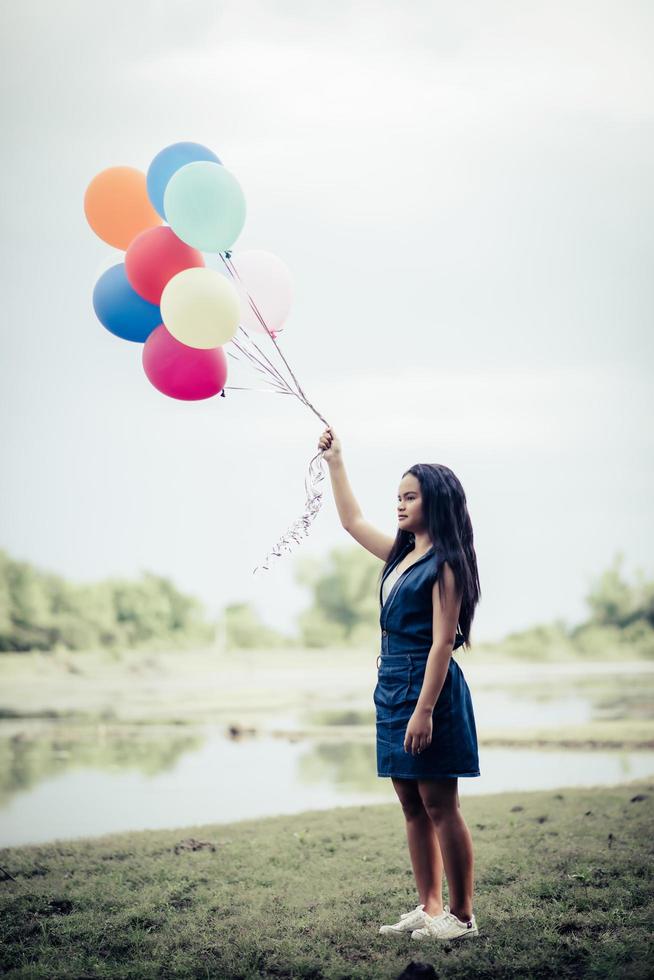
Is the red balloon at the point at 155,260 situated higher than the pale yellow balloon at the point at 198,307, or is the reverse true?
the red balloon at the point at 155,260

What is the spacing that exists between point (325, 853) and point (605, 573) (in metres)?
16.9

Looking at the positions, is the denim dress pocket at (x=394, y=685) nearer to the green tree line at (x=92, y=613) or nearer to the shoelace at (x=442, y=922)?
the shoelace at (x=442, y=922)

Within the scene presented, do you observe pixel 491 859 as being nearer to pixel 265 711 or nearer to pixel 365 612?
pixel 265 711

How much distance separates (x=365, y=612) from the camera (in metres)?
19.6

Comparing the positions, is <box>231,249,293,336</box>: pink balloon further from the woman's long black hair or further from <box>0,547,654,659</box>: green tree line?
<box>0,547,654,659</box>: green tree line

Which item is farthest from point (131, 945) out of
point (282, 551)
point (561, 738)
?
point (561, 738)

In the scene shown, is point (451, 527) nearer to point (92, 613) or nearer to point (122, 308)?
point (122, 308)

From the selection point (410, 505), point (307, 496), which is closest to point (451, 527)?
point (410, 505)

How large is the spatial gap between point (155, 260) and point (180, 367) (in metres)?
0.32

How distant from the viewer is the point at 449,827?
238 centimetres

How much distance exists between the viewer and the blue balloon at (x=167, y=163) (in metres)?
3.05

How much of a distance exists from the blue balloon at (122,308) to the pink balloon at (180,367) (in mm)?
66

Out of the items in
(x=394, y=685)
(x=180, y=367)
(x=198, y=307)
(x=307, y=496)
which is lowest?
(x=394, y=685)

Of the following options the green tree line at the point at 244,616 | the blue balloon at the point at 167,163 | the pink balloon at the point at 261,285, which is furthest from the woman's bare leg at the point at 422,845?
the green tree line at the point at 244,616
